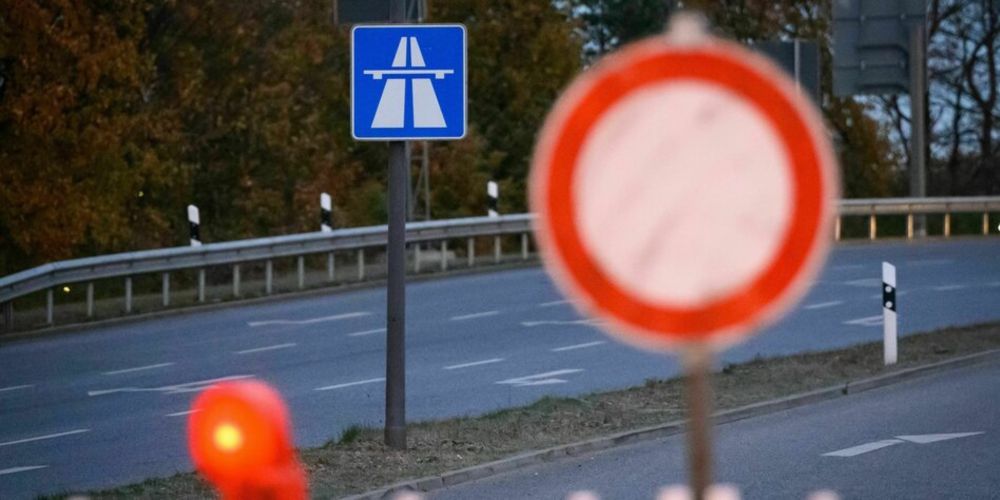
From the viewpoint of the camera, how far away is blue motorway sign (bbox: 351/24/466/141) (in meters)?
12.6

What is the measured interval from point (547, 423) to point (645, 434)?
75 centimetres

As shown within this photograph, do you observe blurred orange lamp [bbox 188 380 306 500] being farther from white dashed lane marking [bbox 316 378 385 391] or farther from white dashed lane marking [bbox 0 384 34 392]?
white dashed lane marking [bbox 0 384 34 392]

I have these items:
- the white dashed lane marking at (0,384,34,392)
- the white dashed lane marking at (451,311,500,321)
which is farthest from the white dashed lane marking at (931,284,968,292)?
the white dashed lane marking at (0,384,34,392)

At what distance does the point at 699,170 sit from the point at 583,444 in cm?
1070

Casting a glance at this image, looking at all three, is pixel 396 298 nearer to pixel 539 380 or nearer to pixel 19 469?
pixel 19 469

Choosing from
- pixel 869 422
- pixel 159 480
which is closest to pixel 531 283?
pixel 869 422

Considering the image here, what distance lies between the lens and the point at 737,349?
2138 centimetres

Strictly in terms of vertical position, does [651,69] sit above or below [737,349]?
above

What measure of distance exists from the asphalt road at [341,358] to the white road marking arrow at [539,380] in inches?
1.2

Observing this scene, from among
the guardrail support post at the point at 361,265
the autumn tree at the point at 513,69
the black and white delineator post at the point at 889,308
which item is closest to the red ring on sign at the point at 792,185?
the black and white delineator post at the point at 889,308

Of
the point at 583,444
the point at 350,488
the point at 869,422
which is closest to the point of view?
the point at 350,488

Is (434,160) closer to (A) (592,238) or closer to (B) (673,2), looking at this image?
(B) (673,2)

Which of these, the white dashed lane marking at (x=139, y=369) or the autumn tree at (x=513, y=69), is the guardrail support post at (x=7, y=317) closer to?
the white dashed lane marking at (x=139, y=369)

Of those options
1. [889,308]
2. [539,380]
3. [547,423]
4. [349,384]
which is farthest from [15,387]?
[889,308]
